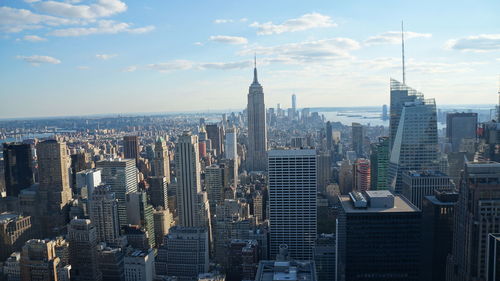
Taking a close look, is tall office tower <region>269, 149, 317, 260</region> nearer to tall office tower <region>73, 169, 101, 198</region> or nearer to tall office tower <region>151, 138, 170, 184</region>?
tall office tower <region>73, 169, 101, 198</region>

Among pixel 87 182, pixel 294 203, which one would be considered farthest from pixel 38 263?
pixel 87 182

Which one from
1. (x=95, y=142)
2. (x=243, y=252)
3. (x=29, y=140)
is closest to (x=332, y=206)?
(x=243, y=252)

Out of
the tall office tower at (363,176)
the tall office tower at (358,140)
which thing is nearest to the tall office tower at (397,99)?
the tall office tower at (363,176)

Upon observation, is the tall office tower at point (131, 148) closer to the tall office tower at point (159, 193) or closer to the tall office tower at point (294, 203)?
the tall office tower at point (159, 193)

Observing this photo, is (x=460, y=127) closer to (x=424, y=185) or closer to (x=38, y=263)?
(x=424, y=185)

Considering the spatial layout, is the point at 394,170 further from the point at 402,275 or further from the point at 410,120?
the point at 402,275

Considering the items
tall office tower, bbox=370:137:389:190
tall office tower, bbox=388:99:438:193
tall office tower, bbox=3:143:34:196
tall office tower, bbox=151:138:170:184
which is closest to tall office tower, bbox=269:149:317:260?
tall office tower, bbox=388:99:438:193
